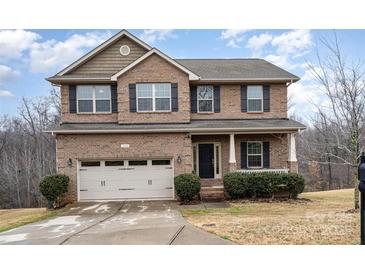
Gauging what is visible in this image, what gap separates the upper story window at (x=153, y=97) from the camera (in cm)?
1318

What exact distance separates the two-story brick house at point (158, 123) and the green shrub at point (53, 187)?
58cm

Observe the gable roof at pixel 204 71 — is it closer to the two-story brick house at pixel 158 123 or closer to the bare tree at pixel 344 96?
the two-story brick house at pixel 158 123

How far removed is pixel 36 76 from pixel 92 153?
16.5 feet

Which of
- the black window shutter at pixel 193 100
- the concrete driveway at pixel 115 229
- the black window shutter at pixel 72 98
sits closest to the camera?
the concrete driveway at pixel 115 229

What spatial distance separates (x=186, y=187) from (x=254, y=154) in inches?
167

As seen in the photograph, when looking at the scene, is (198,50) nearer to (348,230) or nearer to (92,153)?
(92,153)

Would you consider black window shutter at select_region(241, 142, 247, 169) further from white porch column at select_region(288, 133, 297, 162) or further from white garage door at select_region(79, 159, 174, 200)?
white garage door at select_region(79, 159, 174, 200)

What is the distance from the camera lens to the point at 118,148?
1266 cm

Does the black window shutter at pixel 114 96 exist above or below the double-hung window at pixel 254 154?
above

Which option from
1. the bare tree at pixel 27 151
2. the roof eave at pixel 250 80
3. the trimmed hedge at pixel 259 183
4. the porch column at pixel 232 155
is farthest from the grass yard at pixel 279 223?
the bare tree at pixel 27 151

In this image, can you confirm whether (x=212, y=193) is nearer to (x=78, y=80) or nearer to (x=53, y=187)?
(x=53, y=187)

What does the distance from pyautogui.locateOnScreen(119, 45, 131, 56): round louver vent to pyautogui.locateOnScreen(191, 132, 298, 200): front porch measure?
523 centimetres

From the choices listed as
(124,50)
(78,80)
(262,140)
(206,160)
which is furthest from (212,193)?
(124,50)

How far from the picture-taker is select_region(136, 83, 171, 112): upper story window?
13.2 metres
